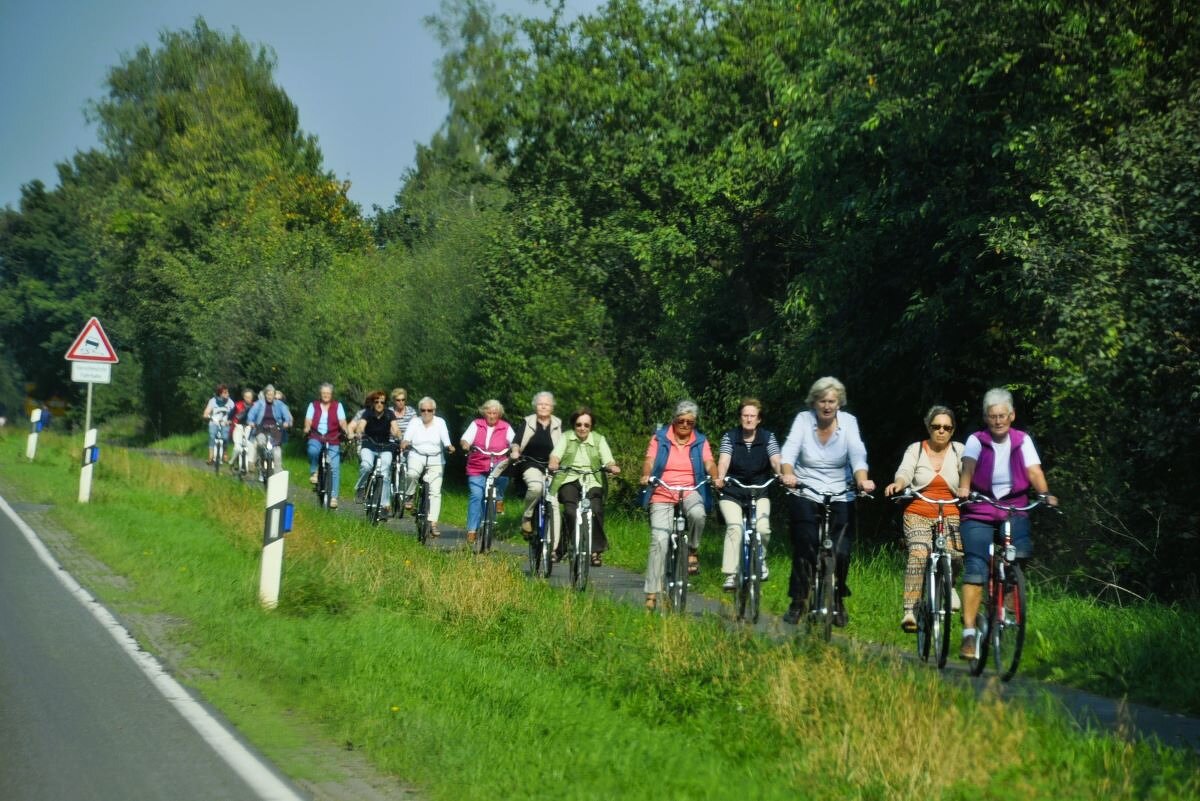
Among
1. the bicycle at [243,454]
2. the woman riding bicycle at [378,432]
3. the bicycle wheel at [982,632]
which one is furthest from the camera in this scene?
the bicycle at [243,454]

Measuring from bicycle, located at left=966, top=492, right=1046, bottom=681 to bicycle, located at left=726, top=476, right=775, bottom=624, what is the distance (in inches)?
84.6

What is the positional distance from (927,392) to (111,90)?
59.3 metres

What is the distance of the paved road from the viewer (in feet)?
21.6

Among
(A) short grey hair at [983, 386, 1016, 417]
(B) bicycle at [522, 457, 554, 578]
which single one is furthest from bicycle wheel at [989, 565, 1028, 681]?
(B) bicycle at [522, 457, 554, 578]

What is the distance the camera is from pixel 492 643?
10.8 m

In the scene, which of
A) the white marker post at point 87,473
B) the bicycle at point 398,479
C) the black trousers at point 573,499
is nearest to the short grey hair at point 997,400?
the black trousers at point 573,499

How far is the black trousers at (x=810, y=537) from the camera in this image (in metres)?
11.5

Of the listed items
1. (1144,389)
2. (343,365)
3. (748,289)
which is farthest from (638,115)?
(1144,389)

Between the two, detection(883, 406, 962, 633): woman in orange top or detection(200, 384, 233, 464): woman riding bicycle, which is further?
detection(200, 384, 233, 464): woman riding bicycle

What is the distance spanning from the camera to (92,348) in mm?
26094

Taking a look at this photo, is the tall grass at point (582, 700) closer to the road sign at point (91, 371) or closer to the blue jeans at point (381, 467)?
the blue jeans at point (381, 467)

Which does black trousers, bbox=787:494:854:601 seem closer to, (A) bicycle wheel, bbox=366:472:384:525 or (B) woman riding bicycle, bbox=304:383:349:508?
(A) bicycle wheel, bbox=366:472:384:525

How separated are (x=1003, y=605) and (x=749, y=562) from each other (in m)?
2.76

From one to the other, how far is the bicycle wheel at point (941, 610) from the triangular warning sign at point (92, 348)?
741 inches
